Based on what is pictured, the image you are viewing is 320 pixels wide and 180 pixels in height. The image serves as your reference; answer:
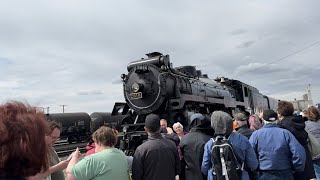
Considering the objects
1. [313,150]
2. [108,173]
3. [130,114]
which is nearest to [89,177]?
[108,173]

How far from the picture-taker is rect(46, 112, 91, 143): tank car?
74.1ft

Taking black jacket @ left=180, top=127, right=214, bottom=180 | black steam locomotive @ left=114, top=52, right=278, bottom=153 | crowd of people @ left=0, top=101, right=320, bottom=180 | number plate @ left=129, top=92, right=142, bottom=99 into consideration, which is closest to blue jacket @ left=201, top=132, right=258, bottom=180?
crowd of people @ left=0, top=101, right=320, bottom=180

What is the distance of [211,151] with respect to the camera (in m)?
4.55

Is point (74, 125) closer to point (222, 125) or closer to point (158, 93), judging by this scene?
point (158, 93)

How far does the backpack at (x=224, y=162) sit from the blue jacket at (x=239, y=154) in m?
0.15

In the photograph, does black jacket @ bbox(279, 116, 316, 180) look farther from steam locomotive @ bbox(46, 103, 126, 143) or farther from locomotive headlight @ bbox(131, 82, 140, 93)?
steam locomotive @ bbox(46, 103, 126, 143)

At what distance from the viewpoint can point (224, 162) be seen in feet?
14.3

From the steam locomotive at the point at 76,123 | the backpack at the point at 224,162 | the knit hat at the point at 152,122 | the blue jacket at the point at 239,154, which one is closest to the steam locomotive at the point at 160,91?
the knit hat at the point at 152,122

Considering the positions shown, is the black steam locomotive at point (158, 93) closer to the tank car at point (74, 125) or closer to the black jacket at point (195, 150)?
the black jacket at point (195, 150)

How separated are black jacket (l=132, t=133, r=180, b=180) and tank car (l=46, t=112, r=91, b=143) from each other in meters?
18.4

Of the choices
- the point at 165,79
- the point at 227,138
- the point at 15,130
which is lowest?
the point at 227,138

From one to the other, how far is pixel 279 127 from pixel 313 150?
1.24 m

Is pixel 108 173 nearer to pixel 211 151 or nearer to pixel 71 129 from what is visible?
pixel 211 151

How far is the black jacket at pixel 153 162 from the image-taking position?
4.66 m
